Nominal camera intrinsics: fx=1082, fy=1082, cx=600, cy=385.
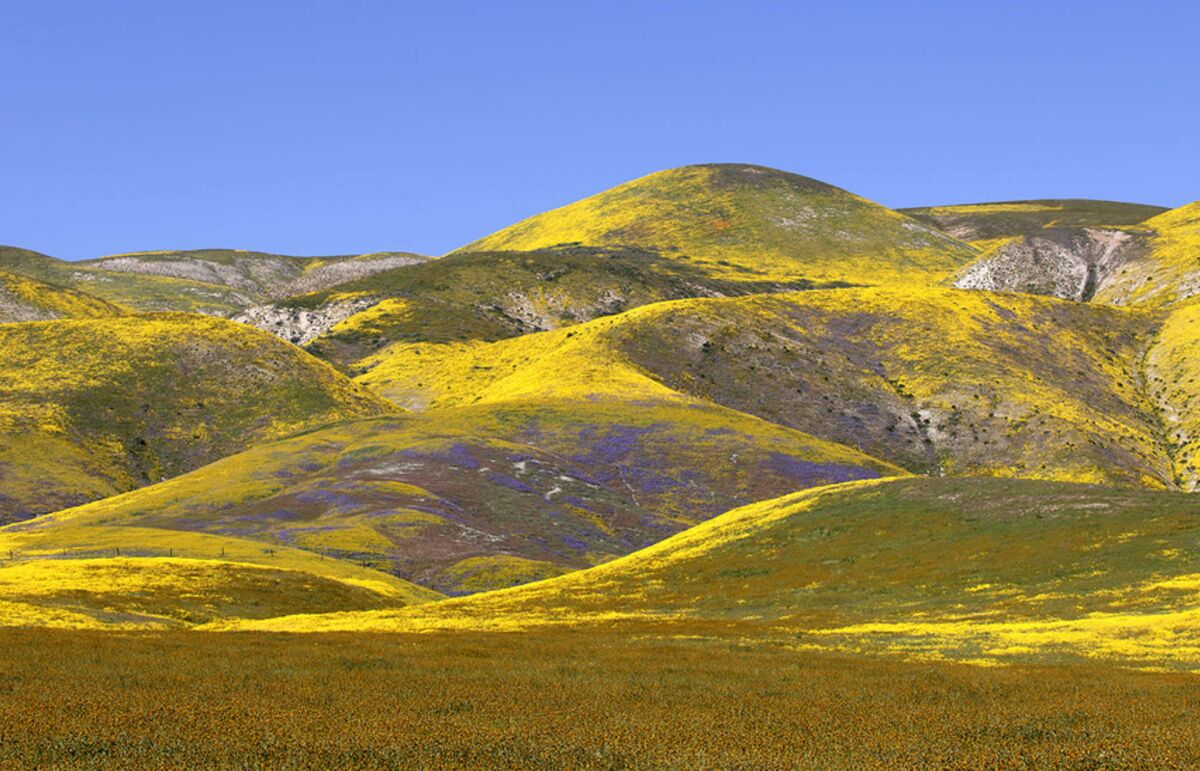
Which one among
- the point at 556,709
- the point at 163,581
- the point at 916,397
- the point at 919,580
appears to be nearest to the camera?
the point at 556,709

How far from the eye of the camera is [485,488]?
124938mm

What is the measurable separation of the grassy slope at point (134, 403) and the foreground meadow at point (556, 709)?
114m

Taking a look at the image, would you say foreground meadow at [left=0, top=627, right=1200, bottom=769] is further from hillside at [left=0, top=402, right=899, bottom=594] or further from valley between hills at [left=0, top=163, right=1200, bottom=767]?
hillside at [left=0, top=402, right=899, bottom=594]

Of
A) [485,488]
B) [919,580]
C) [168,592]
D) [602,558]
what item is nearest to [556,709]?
[919,580]

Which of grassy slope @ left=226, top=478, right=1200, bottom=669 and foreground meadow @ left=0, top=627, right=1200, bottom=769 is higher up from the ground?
foreground meadow @ left=0, top=627, right=1200, bottom=769

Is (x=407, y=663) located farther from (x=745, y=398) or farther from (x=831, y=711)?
(x=745, y=398)

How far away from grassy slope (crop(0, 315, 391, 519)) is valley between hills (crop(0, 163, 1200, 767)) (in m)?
0.65

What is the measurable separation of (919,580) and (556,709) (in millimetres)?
49250

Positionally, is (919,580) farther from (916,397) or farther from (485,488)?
(916,397)

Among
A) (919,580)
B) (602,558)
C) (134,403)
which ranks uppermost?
(134,403)

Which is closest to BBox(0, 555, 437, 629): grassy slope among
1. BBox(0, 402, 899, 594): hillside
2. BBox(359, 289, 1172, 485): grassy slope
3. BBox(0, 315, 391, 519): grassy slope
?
BBox(0, 402, 899, 594): hillside

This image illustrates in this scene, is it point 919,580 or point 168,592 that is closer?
point 168,592

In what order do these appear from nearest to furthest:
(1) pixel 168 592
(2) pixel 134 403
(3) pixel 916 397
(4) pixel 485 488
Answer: (1) pixel 168 592, (4) pixel 485 488, (2) pixel 134 403, (3) pixel 916 397

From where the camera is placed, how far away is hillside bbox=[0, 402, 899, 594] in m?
105
